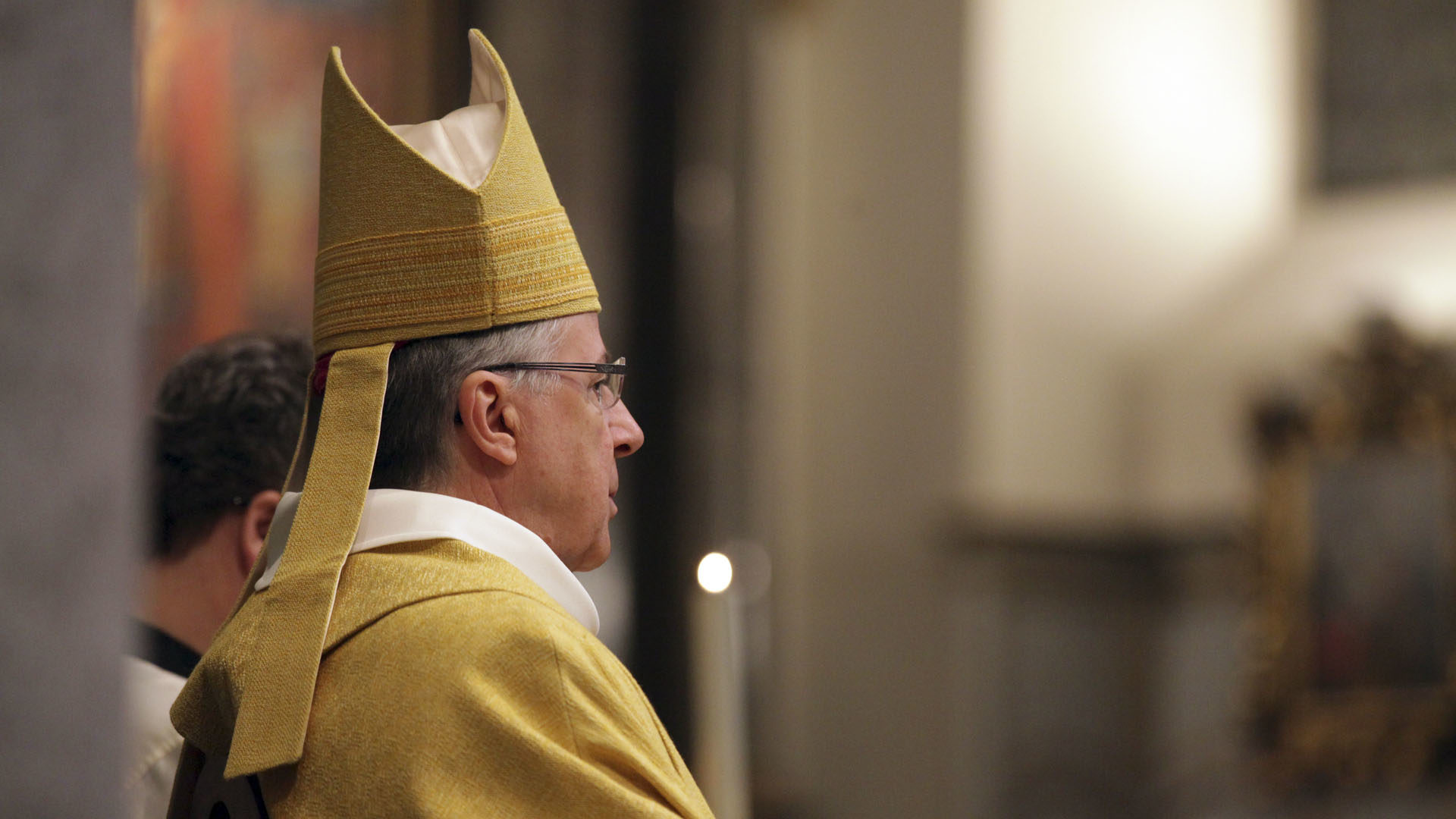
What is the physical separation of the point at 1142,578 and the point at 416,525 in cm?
641

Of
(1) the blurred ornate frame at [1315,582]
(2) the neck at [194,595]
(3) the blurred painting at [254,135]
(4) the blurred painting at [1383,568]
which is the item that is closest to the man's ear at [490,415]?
(2) the neck at [194,595]

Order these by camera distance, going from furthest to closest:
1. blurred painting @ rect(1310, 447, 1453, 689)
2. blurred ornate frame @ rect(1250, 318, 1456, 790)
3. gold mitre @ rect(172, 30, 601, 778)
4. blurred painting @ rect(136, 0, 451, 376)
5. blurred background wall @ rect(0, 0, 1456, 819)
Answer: blurred painting @ rect(1310, 447, 1453, 689), blurred ornate frame @ rect(1250, 318, 1456, 790), blurred background wall @ rect(0, 0, 1456, 819), blurred painting @ rect(136, 0, 451, 376), gold mitre @ rect(172, 30, 601, 778)

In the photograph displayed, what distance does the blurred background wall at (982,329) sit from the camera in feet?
22.5

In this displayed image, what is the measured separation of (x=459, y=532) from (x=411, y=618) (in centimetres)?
11

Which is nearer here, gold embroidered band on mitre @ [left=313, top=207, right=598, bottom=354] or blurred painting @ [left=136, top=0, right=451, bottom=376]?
gold embroidered band on mitre @ [left=313, top=207, right=598, bottom=354]

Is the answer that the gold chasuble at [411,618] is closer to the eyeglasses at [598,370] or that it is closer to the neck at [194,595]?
the eyeglasses at [598,370]

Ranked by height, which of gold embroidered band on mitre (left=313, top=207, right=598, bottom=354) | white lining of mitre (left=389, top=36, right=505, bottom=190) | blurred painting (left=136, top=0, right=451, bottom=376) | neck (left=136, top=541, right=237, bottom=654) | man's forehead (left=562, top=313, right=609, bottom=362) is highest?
blurred painting (left=136, top=0, right=451, bottom=376)

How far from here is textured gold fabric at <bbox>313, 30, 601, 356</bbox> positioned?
1572mm

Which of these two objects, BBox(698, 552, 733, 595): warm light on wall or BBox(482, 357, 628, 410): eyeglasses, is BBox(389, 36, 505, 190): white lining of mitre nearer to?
BBox(482, 357, 628, 410): eyeglasses

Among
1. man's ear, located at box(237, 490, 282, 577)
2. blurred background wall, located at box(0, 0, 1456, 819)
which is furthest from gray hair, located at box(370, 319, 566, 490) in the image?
blurred background wall, located at box(0, 0, 1456, 819)

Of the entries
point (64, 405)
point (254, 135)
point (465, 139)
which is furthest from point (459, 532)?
point (254, 135)

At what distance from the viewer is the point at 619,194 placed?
21.9 feet

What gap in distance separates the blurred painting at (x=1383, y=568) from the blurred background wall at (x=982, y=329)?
1.30 feet

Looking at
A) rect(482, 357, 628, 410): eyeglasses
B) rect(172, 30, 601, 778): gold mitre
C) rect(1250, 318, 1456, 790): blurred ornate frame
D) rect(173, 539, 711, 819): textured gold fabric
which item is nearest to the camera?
rect(173, 539, 711, 819): textured gold fabric
